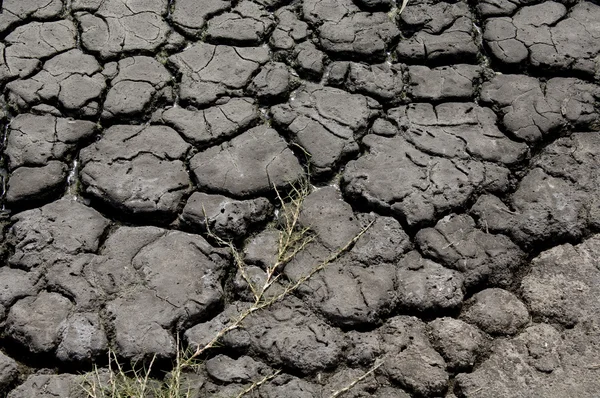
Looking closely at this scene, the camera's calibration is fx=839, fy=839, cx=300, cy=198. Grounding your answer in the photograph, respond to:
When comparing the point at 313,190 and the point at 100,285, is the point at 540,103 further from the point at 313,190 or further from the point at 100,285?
the point at 100,285

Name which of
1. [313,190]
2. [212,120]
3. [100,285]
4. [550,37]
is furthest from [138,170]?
[550,37]

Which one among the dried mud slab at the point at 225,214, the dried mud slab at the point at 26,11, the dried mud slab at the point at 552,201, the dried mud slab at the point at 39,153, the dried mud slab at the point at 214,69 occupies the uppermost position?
the dried mud slab at the point at 26,11

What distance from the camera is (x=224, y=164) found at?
3.25 meters

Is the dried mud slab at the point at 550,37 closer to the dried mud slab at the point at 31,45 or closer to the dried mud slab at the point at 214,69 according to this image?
the dried mud slab at the point at 214,69

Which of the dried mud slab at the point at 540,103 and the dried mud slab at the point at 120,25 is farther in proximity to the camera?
the dried mud slab at the point at 120,25

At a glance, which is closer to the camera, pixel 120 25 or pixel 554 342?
pixel 554 342

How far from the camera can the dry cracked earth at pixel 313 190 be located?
2.81m

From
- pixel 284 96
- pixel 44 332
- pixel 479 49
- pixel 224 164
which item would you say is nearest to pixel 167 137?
pixel 224 164

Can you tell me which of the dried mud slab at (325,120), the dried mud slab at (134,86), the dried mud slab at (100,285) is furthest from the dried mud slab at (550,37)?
the dried mud slab at (100,285)

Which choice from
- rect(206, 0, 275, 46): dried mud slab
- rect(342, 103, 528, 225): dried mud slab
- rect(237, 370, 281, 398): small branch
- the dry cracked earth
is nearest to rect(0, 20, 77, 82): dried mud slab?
the dry cracked earth

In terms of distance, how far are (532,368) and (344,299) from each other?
26.4 inches

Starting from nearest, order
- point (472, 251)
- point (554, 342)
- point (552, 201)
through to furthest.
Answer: point (554, 342), point (472, 251), point (552, 201)

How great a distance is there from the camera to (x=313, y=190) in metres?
3.22

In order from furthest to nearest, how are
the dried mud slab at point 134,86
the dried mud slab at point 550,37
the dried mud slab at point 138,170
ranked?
1. the dried mud slab at point 550,37
2. the dried mud slab at point 134,86
3. the dried mud slab at point 138,170
